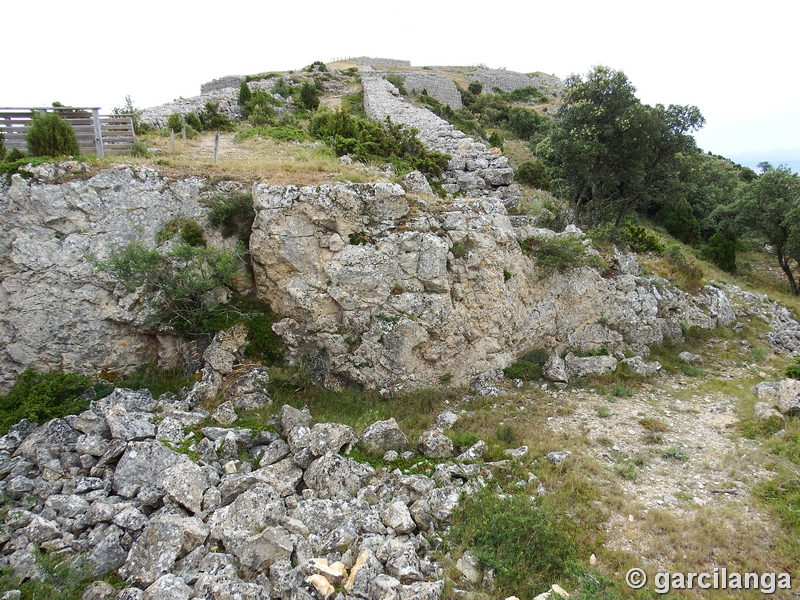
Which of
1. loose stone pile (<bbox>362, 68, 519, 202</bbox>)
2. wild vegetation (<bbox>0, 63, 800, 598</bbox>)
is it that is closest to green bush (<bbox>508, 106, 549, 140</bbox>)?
loose stone pile (<bbox>362, 68, 519, 202</bbox>)

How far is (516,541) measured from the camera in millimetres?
6480

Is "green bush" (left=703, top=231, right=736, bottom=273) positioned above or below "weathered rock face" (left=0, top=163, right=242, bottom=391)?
below

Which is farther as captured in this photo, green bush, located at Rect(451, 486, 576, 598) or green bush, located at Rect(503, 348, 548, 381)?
green bush, located at Rect(503, 348, 548, 381)

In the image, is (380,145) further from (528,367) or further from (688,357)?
(688,357)

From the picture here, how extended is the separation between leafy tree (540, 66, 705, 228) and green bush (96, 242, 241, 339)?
13.9 m

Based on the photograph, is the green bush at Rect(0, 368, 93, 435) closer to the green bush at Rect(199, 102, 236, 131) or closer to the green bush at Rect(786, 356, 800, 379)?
the green bush at Rect(199, 102, 236, 131)

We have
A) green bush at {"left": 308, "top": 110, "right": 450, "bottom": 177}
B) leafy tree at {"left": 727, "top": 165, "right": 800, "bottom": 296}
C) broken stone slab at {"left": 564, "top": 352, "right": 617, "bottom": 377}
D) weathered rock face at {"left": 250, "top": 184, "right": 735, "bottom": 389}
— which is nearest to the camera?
weathered rock face at {"left": 250, "top": 184, "right": 735, "bottom": 389}

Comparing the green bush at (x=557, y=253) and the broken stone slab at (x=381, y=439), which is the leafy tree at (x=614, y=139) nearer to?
the green bush at (x=557, y=253)

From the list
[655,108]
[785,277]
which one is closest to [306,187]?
[655,108]

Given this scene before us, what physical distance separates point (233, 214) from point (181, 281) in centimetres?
234

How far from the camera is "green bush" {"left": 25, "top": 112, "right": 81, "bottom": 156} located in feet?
40.5

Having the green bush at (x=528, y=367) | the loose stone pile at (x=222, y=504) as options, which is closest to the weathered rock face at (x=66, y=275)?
the loose stone pile at (x=222, y=504)

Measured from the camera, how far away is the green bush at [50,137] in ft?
40.5

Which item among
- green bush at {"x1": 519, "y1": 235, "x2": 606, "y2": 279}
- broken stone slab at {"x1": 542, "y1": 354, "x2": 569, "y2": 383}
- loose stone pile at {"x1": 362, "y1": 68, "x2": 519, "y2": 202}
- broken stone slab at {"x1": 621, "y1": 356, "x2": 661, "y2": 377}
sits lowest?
broken stone slab at {"x1": 621, "y1": 356, "x2": 661, "y2": 377}
